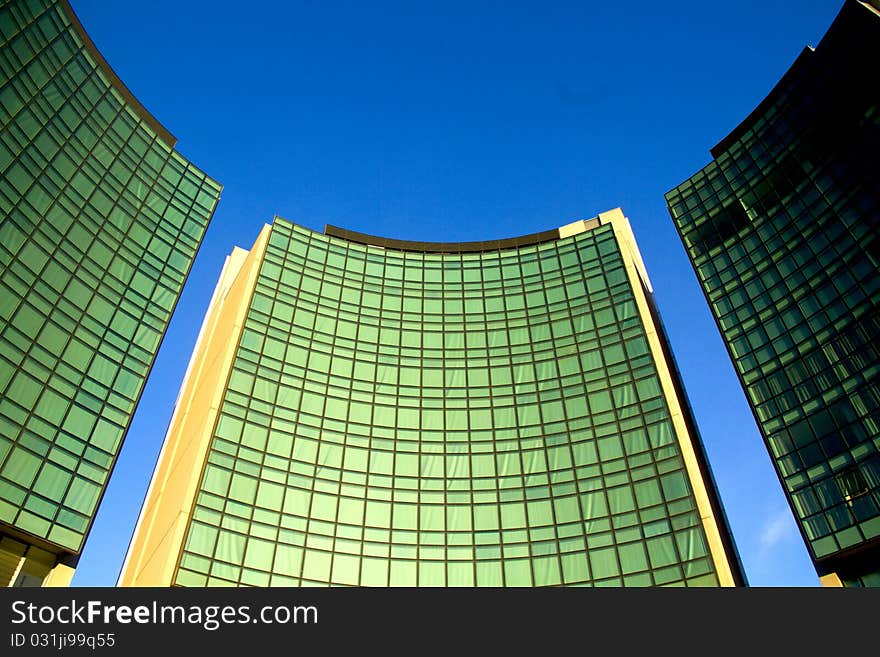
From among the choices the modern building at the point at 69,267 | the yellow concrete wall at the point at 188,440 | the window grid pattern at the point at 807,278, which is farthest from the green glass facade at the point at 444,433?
the modern building at the point at 69,267

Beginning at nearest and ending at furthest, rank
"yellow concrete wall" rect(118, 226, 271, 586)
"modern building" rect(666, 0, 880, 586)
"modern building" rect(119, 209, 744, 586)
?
1. "modern building" rect(666, 0, 880, 586)
2. "yellow concrete wall" rect(118, 226, 271, 586)
3. "modern building" rect(119, 209, 744, 586)

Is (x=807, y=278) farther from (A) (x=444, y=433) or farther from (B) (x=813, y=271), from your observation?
(A) (x=444, y=433)

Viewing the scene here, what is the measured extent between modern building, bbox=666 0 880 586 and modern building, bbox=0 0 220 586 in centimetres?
4237

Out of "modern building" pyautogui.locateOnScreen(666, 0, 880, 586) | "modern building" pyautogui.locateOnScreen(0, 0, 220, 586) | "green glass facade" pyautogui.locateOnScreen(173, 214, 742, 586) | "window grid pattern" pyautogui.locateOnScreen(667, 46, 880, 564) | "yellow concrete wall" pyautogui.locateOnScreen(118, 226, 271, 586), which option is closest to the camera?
"modern building" pyautogui.locateOnScreen(0, 0, 220, 586)

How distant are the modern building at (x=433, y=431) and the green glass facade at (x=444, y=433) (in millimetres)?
144

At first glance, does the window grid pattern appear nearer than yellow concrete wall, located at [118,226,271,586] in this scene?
Yes

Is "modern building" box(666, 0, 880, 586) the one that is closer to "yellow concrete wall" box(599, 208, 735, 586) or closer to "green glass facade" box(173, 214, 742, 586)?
"yellow concrete wall" box(599, 208, 735, 586)

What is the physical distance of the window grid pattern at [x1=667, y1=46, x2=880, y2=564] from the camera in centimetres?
4244

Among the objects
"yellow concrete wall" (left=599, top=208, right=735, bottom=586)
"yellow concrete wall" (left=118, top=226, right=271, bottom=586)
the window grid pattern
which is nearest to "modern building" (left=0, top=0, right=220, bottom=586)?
"yellow concrete wall" (left=118, top=226, right=271, bottom=586)

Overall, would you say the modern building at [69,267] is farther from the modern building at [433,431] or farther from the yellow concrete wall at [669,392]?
the yellow concrete wall at [669,392]
